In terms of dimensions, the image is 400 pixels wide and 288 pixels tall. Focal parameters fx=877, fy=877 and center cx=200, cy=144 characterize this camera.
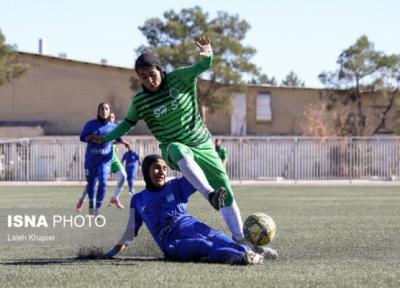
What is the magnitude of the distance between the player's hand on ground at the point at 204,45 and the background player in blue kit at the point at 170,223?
107cm

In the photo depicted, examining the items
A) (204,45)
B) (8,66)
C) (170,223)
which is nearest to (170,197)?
(170,223)

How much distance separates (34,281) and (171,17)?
4171cm

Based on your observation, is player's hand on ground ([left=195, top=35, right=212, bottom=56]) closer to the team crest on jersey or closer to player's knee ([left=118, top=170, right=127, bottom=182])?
the team crest on jersey

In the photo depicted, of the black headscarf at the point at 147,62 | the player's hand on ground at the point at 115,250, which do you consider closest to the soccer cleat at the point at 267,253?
the player's hand on ground at the point at 115,250

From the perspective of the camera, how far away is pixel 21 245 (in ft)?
30.6

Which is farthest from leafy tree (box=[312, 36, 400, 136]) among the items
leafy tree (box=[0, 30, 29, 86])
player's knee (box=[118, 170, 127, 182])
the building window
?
player's knee (box=[118, 170, 127, 182])

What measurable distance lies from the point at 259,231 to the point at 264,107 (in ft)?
146

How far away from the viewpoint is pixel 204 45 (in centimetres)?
809

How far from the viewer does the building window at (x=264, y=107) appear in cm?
5244

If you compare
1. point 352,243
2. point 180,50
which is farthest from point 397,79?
point 352,243

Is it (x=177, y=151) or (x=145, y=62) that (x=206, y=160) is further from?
(x=145, y=62)

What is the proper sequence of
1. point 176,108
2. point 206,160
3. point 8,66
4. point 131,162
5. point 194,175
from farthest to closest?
point 8,66 → point 131,162 → point 206,160 → point 176,108 → point 194,175

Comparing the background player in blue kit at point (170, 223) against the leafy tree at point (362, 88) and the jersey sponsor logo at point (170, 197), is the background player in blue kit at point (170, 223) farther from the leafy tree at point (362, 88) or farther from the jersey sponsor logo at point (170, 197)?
the leafy tree at point (362, 88)

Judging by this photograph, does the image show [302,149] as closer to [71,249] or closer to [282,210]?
[282,210]
